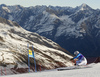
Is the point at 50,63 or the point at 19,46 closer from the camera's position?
the point at 50,63

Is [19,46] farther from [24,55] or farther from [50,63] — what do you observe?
[50,63]

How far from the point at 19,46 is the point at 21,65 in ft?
59.9

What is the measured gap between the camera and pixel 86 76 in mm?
16062

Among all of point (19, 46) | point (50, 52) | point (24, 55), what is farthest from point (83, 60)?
point (50, 52)

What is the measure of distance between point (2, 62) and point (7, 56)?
5579mm

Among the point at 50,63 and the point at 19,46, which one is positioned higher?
the point at 19,46

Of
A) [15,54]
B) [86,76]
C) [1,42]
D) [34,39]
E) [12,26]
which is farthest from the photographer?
[12,26]

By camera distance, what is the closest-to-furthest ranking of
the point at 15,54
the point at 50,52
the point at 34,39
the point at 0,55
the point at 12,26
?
the point at 0,55
the point at 15,54
the point at 50,52
the point at 34,39
the point at 12,26

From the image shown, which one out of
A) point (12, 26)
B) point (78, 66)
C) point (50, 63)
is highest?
point (12, 26)

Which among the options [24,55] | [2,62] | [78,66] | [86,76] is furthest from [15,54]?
[86,76]

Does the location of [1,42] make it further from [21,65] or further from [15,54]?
[21,65]

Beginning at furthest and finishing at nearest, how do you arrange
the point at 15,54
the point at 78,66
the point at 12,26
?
1. the point at 12,26
2. the point at 15,54
3. the point at 78,66

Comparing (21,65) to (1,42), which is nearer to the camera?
(21,65)

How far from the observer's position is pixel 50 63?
77.6 m
